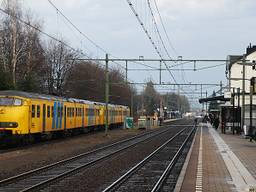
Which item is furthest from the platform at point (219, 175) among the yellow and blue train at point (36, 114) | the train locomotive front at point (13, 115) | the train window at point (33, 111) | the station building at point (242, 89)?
the station building at point (242, 89)

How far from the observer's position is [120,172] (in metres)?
16.4

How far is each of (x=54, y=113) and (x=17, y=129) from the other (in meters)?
6.63

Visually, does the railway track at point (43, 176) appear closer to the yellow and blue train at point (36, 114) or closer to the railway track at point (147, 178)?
the railway track at point (147, 178)

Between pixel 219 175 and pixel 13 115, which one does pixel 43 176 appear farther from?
pixel 13 115

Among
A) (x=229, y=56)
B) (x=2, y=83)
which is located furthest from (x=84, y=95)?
(x=2, y=83)

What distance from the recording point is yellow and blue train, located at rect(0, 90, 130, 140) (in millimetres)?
24609

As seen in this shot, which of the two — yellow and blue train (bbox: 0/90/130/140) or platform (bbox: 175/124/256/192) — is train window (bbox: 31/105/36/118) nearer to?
yellow and blue train (bbox: 0/90/130/140)

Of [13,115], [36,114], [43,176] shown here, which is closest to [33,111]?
[36,114]

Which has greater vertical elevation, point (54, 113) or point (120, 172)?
point (54, 113)

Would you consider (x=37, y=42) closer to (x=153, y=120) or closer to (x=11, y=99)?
(x=153, y=120)

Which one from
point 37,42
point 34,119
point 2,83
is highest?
point 37,42

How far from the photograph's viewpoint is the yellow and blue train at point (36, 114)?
2461 centimetres

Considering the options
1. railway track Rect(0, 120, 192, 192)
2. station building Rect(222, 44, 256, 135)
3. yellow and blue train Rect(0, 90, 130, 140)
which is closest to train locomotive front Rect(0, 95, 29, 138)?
yellow and blue train Rect(0, 90, 130, 140)

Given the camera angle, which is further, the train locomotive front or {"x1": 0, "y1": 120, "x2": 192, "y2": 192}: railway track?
the train locomotive front
